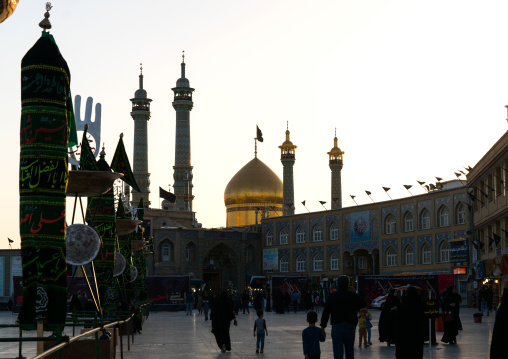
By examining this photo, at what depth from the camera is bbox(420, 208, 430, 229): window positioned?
53531mm

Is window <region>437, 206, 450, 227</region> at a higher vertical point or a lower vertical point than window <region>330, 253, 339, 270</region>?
higher

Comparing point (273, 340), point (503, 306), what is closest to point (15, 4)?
point (503, 306)

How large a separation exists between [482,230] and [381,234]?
17267 millimetres

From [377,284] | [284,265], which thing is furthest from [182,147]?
[377,284]

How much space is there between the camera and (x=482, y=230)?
1583 inches

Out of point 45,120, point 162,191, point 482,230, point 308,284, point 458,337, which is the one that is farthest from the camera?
point 162,191

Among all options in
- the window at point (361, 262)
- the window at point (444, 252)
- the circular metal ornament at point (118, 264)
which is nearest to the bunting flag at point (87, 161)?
the circular metal ornament at point (118, 264)

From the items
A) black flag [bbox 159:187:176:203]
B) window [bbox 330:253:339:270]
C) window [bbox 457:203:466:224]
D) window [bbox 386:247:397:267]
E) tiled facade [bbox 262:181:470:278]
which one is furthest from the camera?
black flag [bbox 159:187:176:203]

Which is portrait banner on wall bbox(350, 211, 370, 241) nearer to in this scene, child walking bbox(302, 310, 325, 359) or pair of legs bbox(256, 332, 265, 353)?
pair of legs bbox(256, 332, 265, 353)

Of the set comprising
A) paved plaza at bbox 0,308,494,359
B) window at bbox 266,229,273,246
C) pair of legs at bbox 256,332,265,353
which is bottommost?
paved plaza at bbox 0,308,494,359

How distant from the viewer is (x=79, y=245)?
1252cm

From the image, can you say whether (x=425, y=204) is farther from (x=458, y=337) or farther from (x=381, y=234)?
(x=458, y=337)

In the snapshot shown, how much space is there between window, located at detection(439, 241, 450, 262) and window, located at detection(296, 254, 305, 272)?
49.4 feet

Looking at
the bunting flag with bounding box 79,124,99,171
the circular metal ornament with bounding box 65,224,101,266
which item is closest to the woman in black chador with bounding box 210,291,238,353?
the bunting flag with bounding box 79,124,99,171
